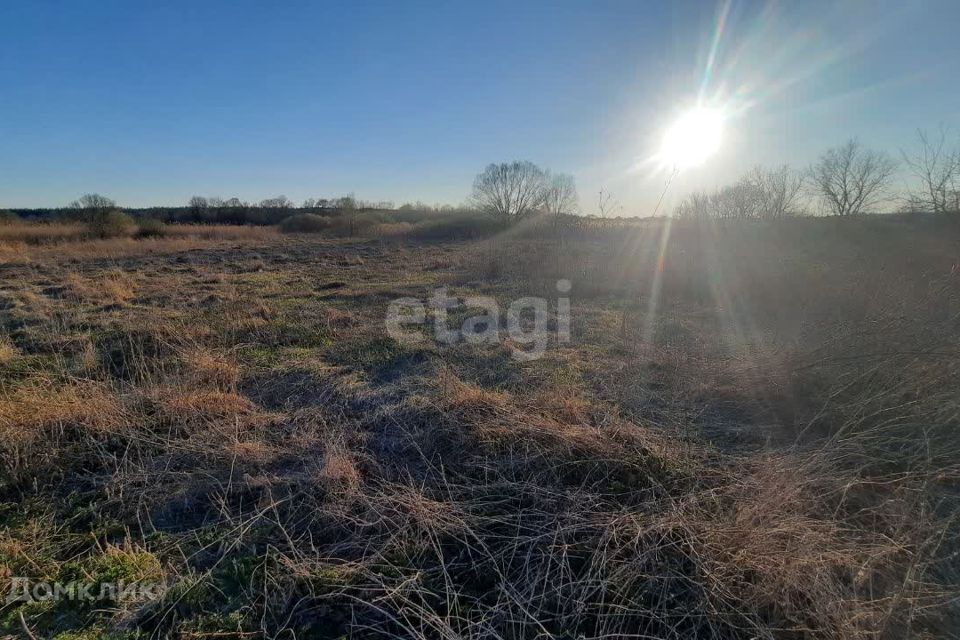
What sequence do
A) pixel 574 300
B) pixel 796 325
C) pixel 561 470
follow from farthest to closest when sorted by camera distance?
pixel 574 300 < pixel 796 325 < pixel 561 470

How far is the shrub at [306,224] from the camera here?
33.3 m

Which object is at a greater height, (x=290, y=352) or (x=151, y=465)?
(x=290, y=352)

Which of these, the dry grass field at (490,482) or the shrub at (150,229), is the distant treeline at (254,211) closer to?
the shrub at (150,229)

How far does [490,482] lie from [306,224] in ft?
117

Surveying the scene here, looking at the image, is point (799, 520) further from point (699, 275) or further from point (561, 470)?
point (699, 275)

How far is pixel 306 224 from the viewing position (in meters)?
33.6

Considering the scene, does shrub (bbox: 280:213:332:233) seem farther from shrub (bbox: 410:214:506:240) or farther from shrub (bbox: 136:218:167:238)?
shrub (bbox: 410:214:506:240)

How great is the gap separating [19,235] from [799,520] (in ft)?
104

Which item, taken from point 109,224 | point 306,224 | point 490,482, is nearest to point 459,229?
point 306,224

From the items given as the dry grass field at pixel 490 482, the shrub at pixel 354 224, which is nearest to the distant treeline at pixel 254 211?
the shrub at pixel 354 224

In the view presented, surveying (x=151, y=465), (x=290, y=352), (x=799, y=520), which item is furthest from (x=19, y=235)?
(x=799, y=520)

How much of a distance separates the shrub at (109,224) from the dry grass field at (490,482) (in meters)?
23.6

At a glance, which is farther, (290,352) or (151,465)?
(290,352)

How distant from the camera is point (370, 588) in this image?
1.83m
